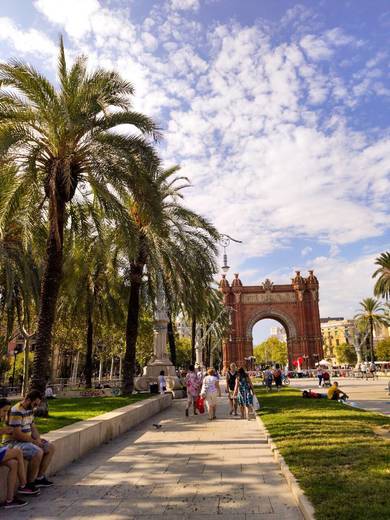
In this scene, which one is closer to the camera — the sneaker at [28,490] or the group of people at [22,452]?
the group of people at [22,452]

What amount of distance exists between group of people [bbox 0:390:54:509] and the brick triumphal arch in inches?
2292

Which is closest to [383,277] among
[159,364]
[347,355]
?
[159,364]

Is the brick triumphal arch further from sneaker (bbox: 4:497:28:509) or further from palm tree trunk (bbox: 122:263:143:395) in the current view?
sneaker (bbox: 4:497:28:509)

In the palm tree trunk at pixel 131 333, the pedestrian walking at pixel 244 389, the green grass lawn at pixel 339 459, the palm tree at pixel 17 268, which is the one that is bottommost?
the green grass lawn at pixel 339 459

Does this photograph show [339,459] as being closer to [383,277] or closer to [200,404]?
[200,404]

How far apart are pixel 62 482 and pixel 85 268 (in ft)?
47.5

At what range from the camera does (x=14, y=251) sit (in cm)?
1784

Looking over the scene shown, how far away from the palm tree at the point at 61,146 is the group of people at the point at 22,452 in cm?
498

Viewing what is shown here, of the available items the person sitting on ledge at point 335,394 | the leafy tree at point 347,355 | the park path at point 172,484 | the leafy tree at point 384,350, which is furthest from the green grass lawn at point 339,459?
the leafy tree at point 347,355

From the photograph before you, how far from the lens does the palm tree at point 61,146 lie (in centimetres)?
1082

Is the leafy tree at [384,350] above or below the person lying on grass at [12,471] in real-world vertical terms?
above

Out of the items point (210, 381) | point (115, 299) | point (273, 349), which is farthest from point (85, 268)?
point (273, 349)

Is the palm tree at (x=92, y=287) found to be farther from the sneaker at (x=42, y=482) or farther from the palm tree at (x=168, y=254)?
the sneaker at (x=42, y=482)

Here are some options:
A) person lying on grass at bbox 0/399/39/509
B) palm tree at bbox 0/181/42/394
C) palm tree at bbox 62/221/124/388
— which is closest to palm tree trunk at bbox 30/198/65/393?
palm tree at bbox 0/181/42/394
